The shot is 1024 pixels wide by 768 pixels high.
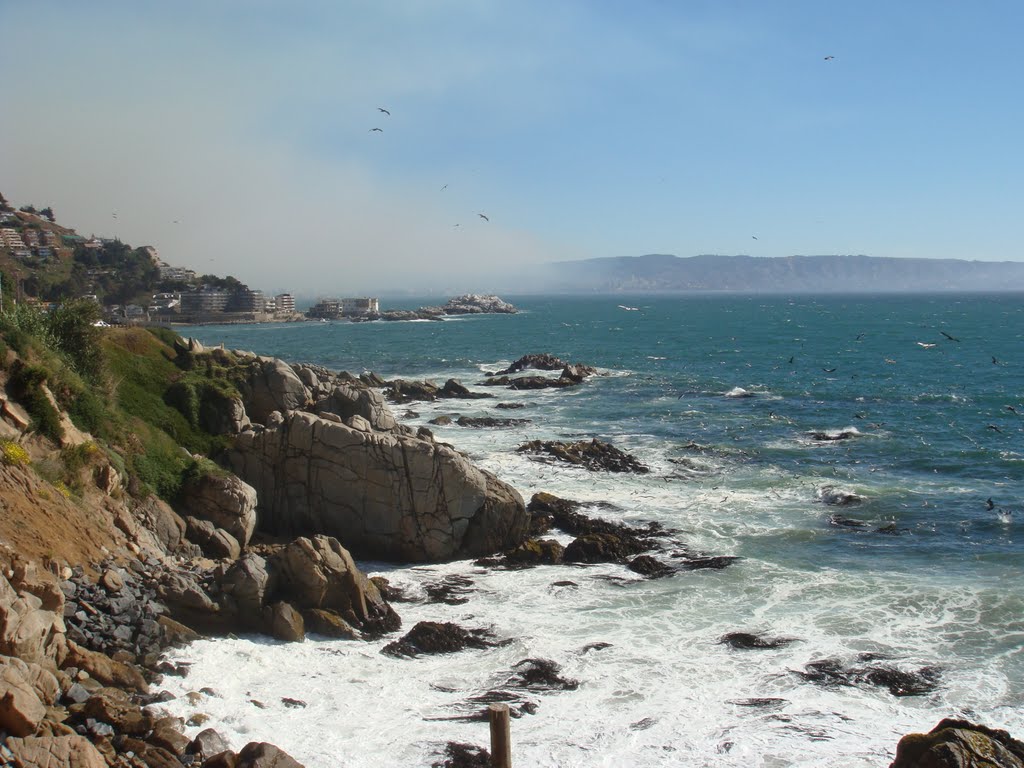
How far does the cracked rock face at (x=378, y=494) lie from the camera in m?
25.8

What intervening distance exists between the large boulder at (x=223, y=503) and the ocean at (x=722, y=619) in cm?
364

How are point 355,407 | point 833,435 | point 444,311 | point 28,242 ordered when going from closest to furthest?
point 355,407 → point 833,435 → point 28,242 → point 444,311

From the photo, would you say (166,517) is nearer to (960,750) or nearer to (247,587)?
(247,587)

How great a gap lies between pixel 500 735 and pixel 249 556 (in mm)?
9286

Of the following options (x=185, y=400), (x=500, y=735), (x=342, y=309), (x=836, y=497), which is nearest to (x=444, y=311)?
(x=342, y=309)

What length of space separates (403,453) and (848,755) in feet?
49.9

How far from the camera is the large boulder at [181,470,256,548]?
79.7 ft

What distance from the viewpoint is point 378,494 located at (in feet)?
85.8

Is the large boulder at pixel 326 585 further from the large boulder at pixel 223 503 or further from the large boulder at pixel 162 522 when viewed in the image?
the large boulder at pixel 223 503

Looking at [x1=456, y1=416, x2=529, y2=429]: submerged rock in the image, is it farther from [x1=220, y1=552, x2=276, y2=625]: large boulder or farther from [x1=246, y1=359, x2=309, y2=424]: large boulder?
[x1=220, y1=552, x2=276, y2=625]: large boulder

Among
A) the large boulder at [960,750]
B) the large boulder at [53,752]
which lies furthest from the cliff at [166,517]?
the large boulder at [960,750]

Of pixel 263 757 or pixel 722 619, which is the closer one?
pixel 263 757

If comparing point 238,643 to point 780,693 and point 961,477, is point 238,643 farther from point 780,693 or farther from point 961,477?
point 961,477

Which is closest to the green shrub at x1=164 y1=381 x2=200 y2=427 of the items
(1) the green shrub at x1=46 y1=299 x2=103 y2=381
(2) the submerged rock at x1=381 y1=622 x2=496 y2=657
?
(1) the green shrub at x1=46 y1=299 x2=103 y2=381
